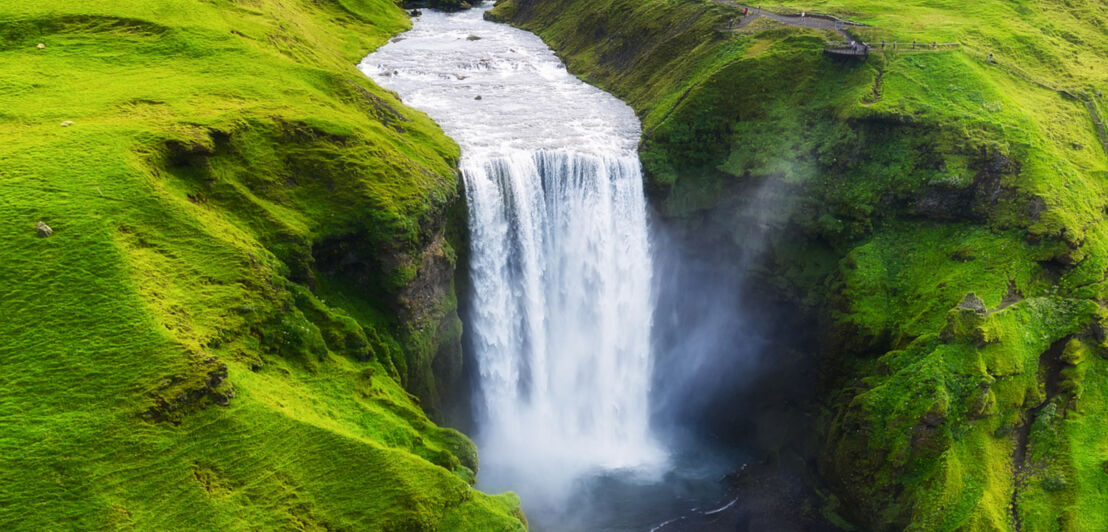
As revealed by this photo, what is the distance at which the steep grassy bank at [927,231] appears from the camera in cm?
2741

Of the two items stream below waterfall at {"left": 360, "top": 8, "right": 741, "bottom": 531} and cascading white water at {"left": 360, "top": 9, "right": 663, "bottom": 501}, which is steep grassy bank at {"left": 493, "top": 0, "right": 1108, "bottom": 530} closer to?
cascading white water at {"left": 360, "top": 9, "right": 663, "bottom": 501}

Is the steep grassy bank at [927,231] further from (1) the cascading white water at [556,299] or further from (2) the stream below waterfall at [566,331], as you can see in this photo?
(2) the stream below waterfall at [566,331]

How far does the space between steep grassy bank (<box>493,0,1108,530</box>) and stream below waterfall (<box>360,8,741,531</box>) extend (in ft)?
12.9

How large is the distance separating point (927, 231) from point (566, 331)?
18.8m

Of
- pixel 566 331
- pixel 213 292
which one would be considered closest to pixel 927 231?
pixel 566 331

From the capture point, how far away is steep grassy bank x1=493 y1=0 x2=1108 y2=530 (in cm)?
2741

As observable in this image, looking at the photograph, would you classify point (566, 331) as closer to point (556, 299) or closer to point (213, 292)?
point (556, 299)

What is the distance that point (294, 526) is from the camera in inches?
660

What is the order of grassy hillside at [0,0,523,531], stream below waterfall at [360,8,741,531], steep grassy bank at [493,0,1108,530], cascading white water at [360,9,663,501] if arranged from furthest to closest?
cascading white water at [360,9,663,501]
stream below waterfall at [360,8,741,531]
steep grassy bank at [493,0,1108,530]
grassy hillside at [0,0,523,531]

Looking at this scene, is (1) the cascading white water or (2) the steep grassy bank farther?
(1) the cascading white water

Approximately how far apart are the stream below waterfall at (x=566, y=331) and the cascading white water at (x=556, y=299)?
0.21ft

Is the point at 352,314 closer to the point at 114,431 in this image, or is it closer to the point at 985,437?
the point at 114,431

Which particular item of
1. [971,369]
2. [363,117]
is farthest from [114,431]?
[971,369]

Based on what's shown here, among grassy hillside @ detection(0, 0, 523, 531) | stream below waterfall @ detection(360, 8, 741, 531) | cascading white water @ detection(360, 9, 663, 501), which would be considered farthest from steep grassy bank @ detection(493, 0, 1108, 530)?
grassy hillside @ detection(0, 0, 523, 531)
